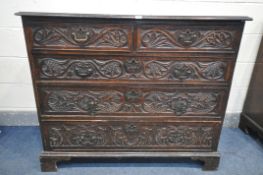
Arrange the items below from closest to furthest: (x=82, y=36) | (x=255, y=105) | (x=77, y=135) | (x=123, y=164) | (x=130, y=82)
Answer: (x=82, y=36) → (x=130, y=82) → (x=77, y=135) → (x=123, y=164) → (x=255, y=105)

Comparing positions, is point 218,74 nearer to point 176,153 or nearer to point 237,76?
point 176,153

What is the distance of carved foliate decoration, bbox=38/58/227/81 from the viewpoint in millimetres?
1357

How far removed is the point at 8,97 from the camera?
203 centimetres

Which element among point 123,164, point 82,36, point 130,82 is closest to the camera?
point 82,36

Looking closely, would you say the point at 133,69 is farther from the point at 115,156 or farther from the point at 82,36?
the point at 115,156

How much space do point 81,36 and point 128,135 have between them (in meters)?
0.69

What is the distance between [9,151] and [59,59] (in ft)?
3.15

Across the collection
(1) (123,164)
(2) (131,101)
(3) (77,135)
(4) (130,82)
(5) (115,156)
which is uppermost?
(4) (130,82)

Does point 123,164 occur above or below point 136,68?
below

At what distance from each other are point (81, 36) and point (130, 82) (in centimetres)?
38


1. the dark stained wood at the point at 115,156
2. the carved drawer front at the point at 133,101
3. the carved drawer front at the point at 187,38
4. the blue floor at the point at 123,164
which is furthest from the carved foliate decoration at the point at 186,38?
the blue floor at the point at 123,164

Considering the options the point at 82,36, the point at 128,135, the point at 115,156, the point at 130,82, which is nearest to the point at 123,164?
the point at 115,156

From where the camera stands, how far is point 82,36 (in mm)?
1284

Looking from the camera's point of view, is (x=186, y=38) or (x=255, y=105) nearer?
(x=186, y=38)
